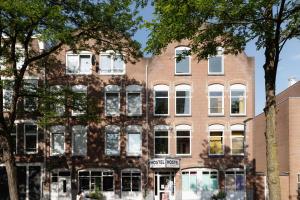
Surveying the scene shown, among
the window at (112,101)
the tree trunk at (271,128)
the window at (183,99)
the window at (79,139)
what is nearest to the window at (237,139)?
the window at (183,99)

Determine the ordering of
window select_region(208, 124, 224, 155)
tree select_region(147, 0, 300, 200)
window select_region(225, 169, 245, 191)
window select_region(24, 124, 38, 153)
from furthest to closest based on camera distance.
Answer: window select_region(24, 124, 38, 153) < window select_region(208, 124, 224, 155) < window select_region(225, 169, 245, 191) < tree select_region(147, 0, 300, 200)

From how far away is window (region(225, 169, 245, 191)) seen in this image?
128 ft

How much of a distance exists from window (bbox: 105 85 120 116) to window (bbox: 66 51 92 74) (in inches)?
83.1

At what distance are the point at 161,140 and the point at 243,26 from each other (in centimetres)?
2214

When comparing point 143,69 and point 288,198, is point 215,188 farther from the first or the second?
point 143,69

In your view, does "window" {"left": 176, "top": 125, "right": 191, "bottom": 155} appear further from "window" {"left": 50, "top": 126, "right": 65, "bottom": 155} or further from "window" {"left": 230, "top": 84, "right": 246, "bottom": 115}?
"window" {"left": 50, "top": 126, "right": 65, "bottom": 155}

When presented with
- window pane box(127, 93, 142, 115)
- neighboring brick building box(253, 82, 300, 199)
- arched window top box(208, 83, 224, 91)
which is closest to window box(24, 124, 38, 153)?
window pane box(127, 93, 142, 115)

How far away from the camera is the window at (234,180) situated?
3900 cm

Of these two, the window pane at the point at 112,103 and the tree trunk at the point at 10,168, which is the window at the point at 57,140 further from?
the tree trunk at the point at 10,168

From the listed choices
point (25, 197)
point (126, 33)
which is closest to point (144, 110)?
point (25, 197)

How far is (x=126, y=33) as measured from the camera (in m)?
25.4

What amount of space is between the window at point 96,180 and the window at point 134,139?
7.69 feet

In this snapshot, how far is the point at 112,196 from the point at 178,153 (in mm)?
6002

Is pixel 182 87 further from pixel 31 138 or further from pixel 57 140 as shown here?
pixel 31 138
